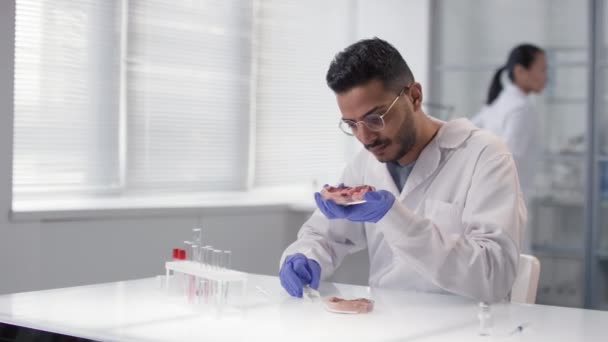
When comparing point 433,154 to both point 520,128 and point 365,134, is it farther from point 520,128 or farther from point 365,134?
point 520,128

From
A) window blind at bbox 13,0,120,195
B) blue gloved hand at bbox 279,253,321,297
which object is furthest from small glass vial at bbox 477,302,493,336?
window blind at bbox 13,0,120,195

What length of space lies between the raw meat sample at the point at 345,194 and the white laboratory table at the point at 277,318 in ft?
0.78

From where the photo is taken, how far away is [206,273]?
1.89 meters

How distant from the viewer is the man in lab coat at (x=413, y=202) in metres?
1.88

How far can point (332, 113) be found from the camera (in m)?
4.84

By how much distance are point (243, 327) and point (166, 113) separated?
2.46 metres

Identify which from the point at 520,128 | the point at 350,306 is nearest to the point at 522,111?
the point at 520,128

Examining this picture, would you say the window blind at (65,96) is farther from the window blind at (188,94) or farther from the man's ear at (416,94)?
the man's ear at (416,94)

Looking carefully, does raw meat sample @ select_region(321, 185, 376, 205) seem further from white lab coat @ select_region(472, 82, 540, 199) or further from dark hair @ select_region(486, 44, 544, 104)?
dark hair @ select_region(486, 44, 544, 104)

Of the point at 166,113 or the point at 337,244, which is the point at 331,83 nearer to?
the point at 337,244

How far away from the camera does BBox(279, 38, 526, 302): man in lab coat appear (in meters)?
1.88

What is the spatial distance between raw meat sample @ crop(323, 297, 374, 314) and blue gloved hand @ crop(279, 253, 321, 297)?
223 mm

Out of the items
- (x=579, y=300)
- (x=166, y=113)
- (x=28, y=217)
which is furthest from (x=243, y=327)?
(x=579, y=300)

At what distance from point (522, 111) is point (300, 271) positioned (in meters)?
2.45
